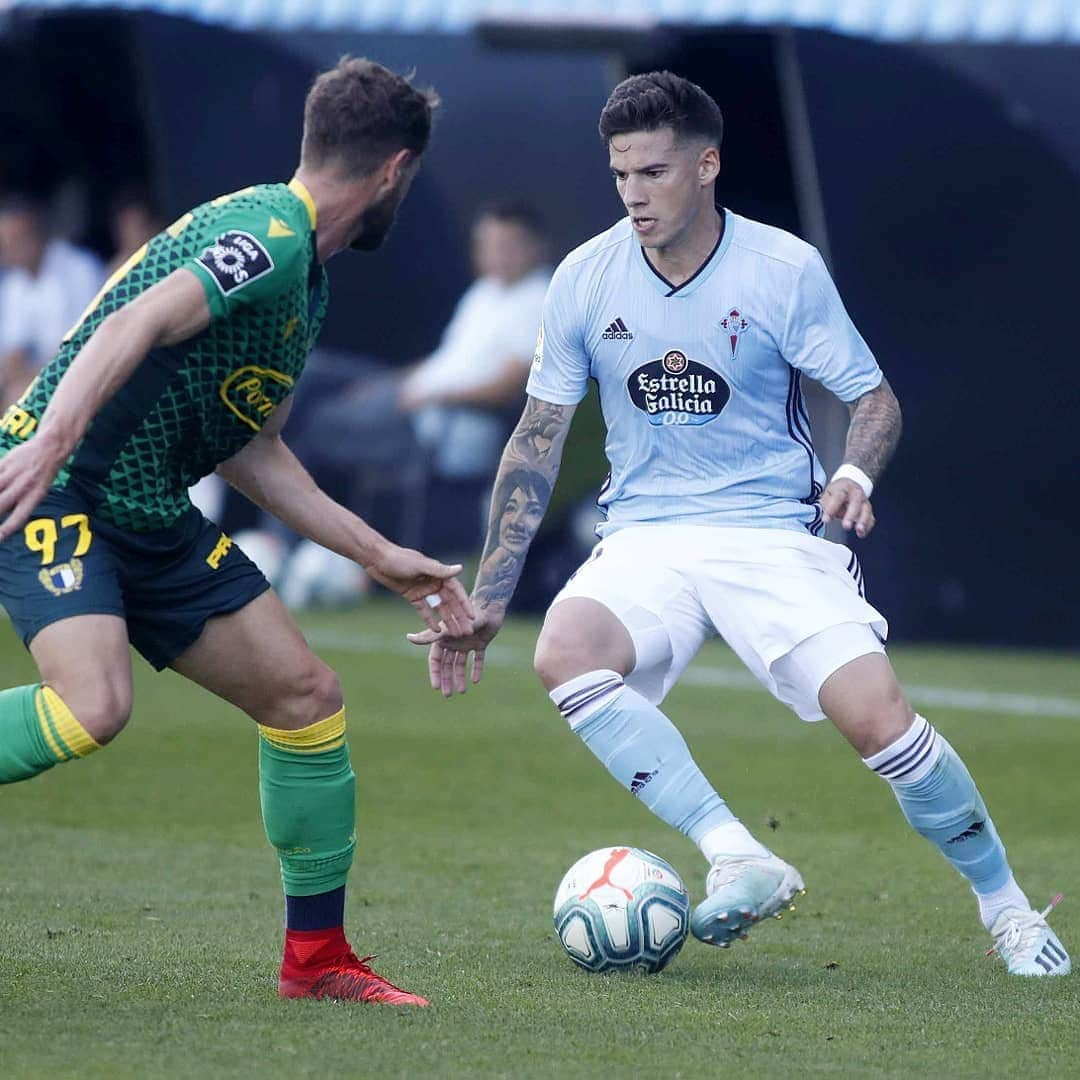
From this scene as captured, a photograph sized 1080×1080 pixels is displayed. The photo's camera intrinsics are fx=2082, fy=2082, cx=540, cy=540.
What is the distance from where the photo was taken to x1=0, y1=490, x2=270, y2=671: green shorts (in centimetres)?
440

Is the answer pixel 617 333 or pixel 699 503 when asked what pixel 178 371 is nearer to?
pixel 617 333

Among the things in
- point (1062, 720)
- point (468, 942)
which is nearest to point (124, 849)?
point (468, 942)

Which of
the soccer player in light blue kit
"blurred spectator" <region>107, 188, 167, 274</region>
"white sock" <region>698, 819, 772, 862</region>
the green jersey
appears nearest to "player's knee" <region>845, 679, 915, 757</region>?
the soccer player in light blue kit

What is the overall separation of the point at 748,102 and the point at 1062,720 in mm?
5611

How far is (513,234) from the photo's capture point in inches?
594

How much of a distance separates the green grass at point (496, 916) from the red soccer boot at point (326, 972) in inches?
3.0

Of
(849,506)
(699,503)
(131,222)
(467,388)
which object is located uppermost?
(849,506)

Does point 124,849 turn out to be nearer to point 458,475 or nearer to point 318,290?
point 318,290

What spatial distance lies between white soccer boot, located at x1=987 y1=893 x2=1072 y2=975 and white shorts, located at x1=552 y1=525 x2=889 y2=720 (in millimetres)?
693

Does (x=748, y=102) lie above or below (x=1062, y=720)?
above

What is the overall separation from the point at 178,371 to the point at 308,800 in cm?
103

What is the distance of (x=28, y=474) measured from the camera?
403cm

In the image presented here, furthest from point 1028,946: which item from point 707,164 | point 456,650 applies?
point 707,164

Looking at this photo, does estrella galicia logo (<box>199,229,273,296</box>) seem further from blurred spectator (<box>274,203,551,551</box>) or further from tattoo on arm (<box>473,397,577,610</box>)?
blurred spectator (<box>274,203,551,551</box>)
